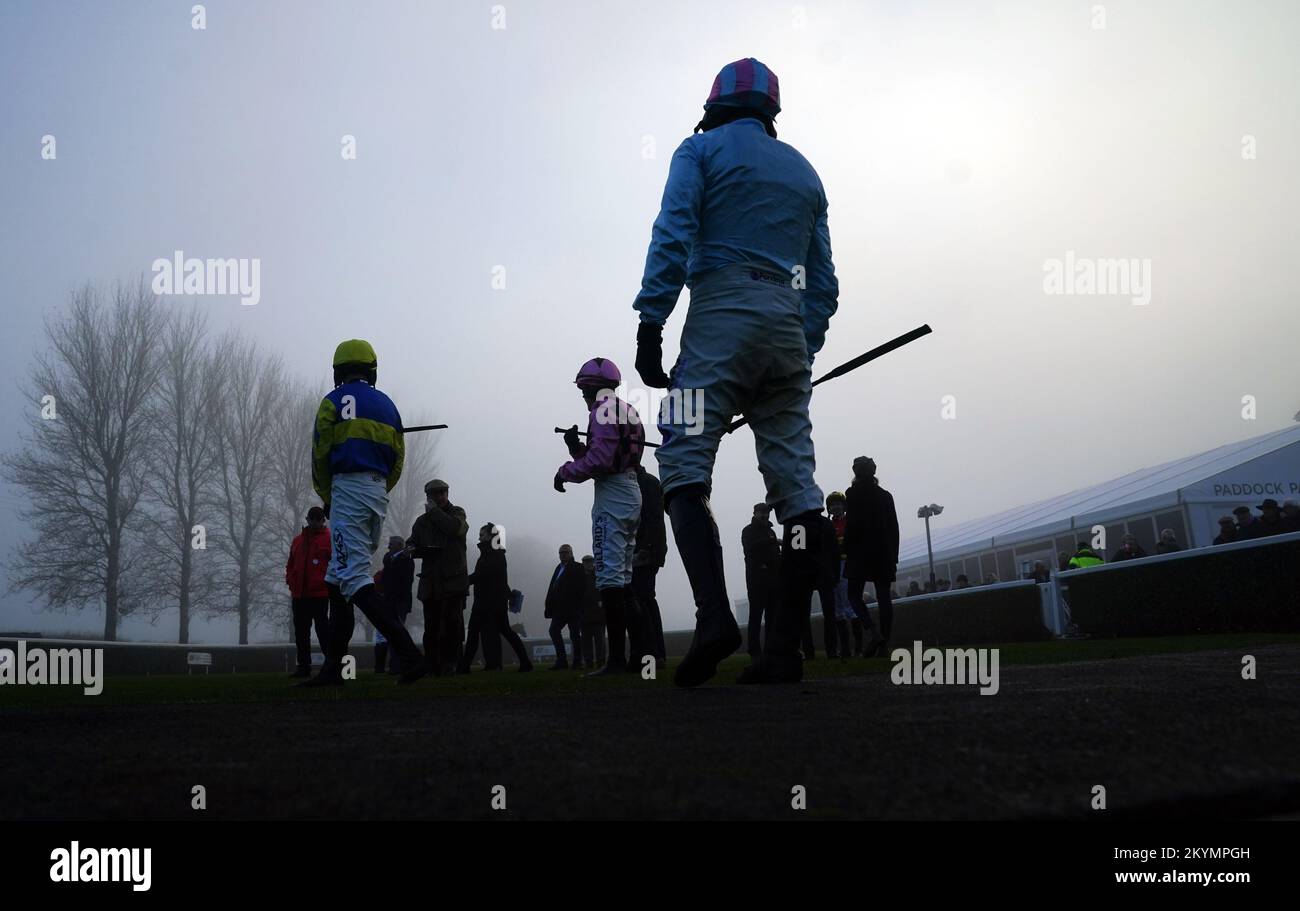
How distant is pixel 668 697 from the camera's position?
3.28 meters

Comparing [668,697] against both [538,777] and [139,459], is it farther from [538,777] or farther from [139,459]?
[139,459]

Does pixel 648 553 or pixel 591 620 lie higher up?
pixel 648 553

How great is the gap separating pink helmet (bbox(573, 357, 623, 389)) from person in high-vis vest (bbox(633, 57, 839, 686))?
8.79 ft

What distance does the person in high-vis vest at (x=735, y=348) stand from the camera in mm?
3793

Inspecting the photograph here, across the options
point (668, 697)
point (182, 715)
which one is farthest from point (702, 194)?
point (182, 715)

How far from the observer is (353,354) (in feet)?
20.0

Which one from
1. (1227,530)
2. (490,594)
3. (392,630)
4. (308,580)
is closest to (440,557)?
(308,580)

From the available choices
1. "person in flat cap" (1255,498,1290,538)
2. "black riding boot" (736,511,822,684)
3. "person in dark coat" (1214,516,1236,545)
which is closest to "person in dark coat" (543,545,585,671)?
"person in dark coat" (1214,516,1236,545)

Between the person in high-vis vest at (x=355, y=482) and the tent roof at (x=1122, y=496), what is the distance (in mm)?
12325

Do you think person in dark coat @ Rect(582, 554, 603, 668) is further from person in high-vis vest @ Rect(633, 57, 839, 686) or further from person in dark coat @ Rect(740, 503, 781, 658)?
person in high-vis vest @ Rect(633, 57, 839, 686)

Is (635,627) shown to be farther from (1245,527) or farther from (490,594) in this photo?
(1245,527)

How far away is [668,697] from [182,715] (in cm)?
166

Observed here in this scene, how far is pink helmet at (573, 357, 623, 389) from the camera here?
6.70 m

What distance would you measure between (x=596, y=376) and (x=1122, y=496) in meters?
19.2
